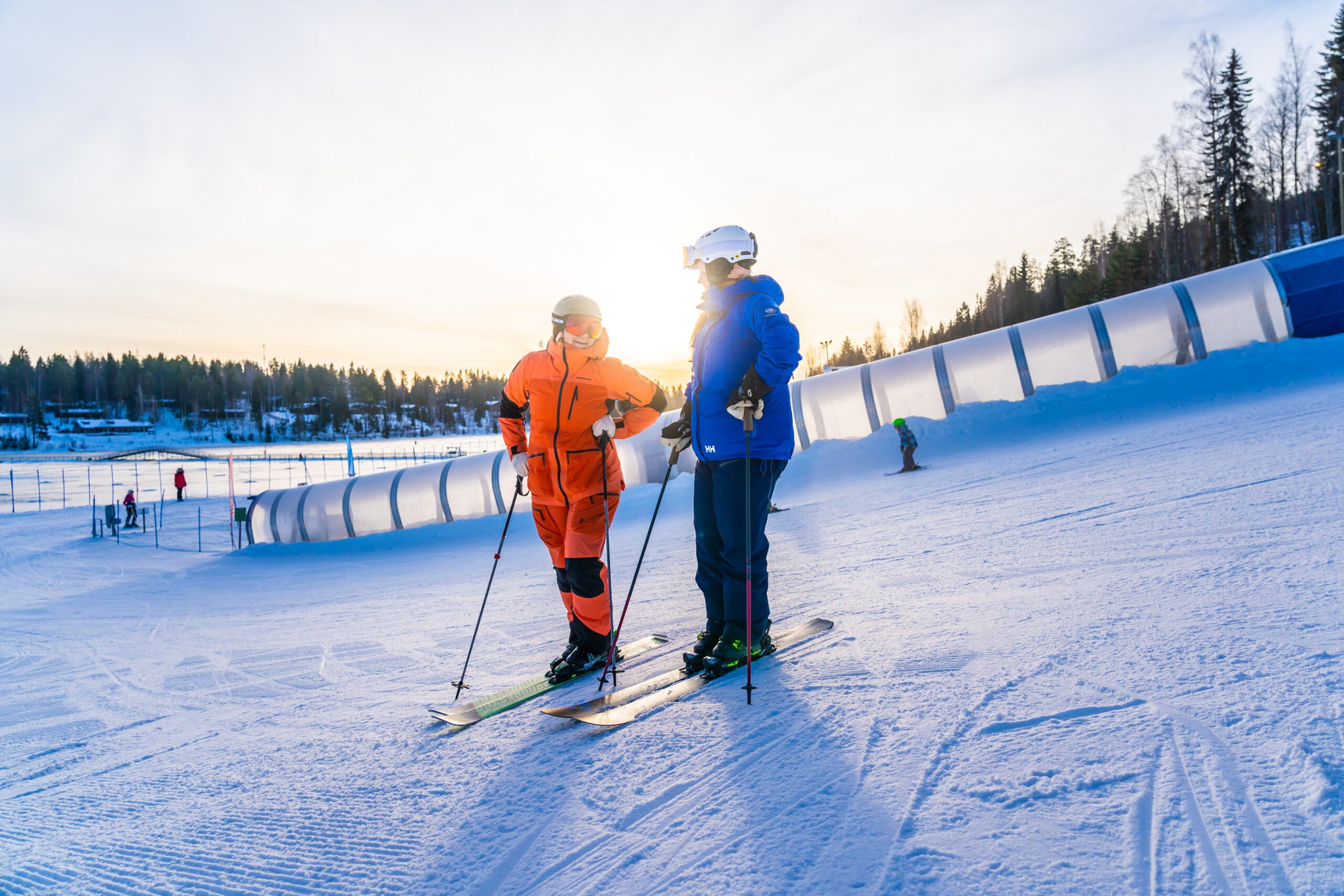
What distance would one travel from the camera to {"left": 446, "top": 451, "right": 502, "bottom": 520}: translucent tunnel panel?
15484 mm

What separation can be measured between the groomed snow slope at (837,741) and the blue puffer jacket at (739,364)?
→ 1059mm

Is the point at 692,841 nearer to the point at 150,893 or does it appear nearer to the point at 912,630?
the point at 150,893

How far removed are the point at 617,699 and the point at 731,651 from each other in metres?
0.58

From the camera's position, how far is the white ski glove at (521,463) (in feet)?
12.9

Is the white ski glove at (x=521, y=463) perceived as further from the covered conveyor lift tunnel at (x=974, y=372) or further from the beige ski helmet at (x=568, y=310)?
the covered conveyor lift tunnel at (x=974, y=372)

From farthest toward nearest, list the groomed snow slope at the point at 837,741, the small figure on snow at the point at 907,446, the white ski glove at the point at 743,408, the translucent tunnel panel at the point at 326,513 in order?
the translucent tunnel panel at the point at 326,513 → the small figure on snow at the point at 907,446 → the white ski glove at the point at 743,408 → the groomed snow slope at the point at 837,741

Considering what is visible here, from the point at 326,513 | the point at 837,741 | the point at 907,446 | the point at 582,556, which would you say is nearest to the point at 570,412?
the point at 582,556

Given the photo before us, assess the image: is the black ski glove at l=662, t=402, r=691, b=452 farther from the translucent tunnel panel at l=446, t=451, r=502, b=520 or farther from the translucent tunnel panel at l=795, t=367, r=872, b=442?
the translucent tunnel panel at l=446, t=451, r=502, b=520

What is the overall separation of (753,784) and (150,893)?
186cm

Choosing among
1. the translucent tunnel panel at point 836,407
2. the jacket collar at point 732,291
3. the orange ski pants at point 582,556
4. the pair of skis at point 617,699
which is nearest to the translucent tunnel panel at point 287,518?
the translucent tunnel panel at point 836,407

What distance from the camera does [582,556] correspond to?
371 cm

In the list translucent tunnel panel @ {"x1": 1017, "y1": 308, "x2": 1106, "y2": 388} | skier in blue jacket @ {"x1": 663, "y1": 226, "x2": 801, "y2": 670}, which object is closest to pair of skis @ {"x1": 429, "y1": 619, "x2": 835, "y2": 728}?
skier in blue jacket @ {"x1": 663, "y1": 226, "x2": 801, "y2": 670}

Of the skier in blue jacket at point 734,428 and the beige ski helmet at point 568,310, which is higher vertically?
the beige ski helmet at point 568,310

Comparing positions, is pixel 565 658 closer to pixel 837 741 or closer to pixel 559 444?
pixel 559 444
